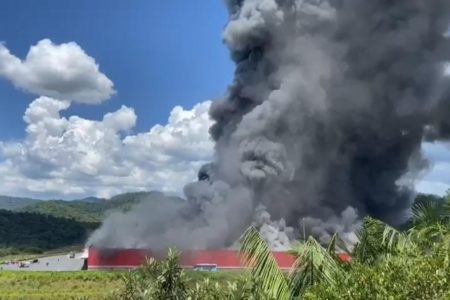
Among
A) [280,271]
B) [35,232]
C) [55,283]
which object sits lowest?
[55,283]

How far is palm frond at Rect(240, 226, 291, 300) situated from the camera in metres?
11.0

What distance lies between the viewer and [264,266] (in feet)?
36.2

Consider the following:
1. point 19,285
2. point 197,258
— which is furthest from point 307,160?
point 19,285

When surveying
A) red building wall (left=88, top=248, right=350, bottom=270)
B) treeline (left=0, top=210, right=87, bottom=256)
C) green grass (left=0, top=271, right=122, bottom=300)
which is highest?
treeline (left=0, top=210, right=87, bottom=256)

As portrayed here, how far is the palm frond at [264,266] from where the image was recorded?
1098 centimetres

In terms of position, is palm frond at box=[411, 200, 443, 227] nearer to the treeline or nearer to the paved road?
the paved road

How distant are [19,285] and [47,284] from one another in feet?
9.53

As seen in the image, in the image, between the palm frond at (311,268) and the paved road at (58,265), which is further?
the paved road at (58,265)

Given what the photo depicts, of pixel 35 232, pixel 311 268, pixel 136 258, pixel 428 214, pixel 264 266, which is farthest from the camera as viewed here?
pixel 35 232

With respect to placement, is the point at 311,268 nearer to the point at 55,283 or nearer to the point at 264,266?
the point at 264,266

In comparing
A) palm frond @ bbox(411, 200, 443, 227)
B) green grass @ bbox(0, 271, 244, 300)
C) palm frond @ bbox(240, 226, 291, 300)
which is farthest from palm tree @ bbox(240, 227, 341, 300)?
green grass @ bbox(0, 271, 244, 300)

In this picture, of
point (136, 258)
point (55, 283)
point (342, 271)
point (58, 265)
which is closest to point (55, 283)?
point (55, 283)

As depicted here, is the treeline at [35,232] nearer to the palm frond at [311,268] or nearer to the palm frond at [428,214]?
the palm frond at [428,214]

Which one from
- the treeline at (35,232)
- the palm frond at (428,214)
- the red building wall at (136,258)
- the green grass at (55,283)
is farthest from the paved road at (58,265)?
the palm frond at (428,214)
